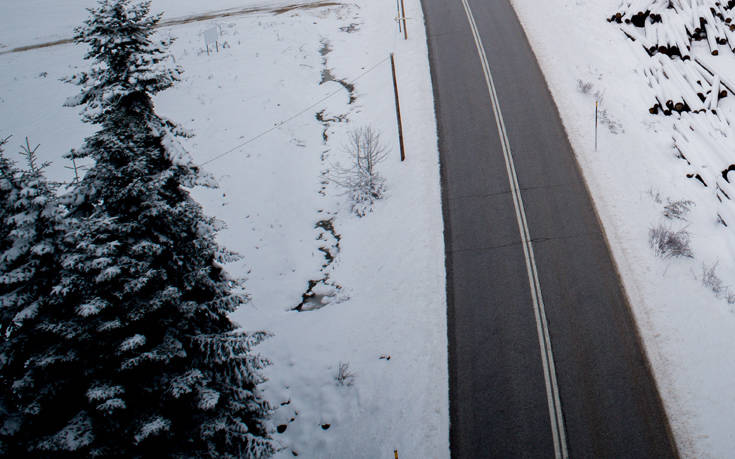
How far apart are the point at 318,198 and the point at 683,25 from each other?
19.1 metres

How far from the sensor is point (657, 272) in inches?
553

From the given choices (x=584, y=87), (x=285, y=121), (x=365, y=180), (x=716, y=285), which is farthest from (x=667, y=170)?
(x=285, y=121)

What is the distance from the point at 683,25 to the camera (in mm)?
22750

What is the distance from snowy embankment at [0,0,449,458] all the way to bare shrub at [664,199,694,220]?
7413mm

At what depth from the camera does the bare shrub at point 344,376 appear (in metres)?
12.7

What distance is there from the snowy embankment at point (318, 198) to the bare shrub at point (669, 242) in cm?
653

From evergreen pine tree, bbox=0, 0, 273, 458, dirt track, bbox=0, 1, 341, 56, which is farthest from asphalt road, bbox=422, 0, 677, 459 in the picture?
dirt track, bbox=0, 1, 341, 56

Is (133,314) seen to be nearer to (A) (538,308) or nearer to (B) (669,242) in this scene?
(A) (538,308)

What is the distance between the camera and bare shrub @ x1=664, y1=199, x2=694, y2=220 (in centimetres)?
1558

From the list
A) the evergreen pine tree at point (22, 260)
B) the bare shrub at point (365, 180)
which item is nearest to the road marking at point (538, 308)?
the bare shrub at point (365, 180)

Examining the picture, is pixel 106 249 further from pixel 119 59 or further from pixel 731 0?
pixel 731 0

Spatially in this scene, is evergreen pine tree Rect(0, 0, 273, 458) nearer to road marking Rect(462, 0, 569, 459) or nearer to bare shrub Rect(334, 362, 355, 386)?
bare shrub Rect(334, 362, 355, 386)

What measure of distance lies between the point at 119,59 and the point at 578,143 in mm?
16813

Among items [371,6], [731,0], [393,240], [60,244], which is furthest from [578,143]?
[371,6]
